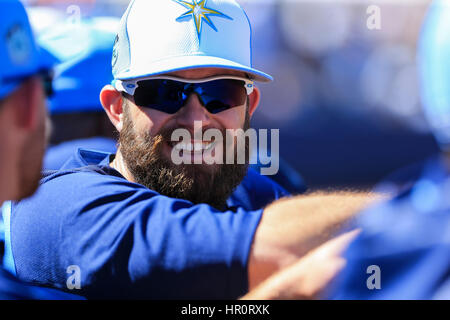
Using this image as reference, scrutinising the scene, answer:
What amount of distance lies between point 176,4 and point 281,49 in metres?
2.77

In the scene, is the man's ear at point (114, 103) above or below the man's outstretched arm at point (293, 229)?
above

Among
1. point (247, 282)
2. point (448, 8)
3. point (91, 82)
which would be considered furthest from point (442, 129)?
point (91, 82)

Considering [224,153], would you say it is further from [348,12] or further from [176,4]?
[348,12]

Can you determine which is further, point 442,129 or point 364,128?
point 364,128

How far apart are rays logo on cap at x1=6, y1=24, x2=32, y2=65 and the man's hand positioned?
72cm

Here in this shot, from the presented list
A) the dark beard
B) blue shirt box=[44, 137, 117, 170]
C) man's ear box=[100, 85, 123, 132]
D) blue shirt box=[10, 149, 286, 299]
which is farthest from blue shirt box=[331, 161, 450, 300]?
blue shirt box=[44, 137, 117, 170]

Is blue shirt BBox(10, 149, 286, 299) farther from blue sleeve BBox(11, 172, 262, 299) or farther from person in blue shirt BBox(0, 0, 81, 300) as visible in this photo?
person in blue shirt BBox(0, 0, 81, 300)

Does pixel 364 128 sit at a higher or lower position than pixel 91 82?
lower

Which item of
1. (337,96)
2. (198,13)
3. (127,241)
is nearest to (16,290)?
(127,241)

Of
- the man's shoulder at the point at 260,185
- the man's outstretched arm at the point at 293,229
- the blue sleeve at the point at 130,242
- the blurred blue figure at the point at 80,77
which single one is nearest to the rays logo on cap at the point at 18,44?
the blue sleeve at the point at 130,242

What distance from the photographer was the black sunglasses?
5.17 ft

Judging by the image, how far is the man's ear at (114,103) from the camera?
1763 mm

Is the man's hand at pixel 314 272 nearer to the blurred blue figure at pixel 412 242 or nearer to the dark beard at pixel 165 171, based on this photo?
the blurred blue figure at pixel 412 242

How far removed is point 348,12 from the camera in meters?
3.74
